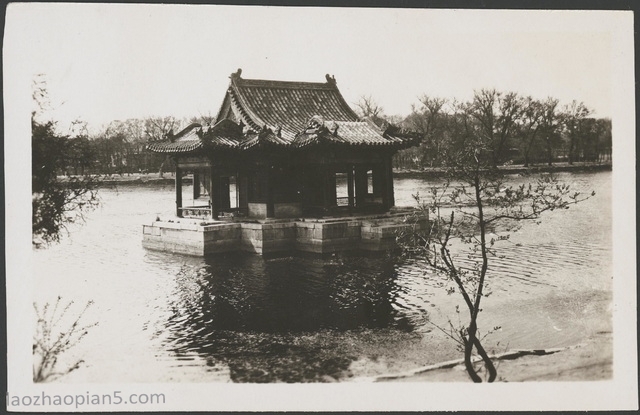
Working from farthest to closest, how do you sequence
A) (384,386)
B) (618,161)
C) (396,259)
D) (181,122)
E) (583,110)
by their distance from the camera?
(181,122) < (396,259) < (583,110) < (618,161) < (384,386)

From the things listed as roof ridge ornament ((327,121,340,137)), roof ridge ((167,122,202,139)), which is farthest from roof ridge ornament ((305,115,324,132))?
roof ridge ((167,122,202,139))

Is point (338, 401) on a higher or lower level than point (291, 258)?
lower

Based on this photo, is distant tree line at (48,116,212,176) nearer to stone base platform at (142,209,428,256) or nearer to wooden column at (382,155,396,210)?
stone base platform at (142,209,428,256)

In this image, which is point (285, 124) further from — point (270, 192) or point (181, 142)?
point (181, 142)

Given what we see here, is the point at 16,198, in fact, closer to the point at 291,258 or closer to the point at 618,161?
the point at 291,258

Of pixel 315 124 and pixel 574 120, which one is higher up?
pixel 315 124

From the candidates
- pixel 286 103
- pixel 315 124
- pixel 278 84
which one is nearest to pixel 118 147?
pixel 315 124

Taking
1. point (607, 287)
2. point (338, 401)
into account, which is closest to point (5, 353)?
point (338, 401)
